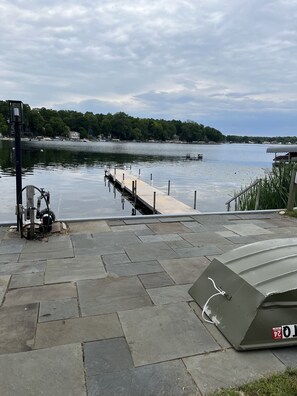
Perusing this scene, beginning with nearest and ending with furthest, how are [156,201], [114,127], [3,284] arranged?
1. [3,284]
2. [156,201]
3. [114,127]

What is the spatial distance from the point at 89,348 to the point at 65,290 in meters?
1.05

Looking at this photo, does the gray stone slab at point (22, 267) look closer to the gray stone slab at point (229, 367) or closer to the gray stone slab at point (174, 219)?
the gray stone slab at point (229, 367)

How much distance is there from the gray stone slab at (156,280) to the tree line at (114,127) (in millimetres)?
115256

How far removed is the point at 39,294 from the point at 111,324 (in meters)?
0.94

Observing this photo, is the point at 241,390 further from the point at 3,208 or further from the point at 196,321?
the point at 3,208

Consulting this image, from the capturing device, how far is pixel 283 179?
1028 centimetres

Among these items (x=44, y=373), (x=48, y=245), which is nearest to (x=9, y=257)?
(x=48, y=245)

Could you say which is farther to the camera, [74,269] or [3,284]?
[74,269]

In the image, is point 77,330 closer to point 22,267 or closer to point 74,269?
point 74,269

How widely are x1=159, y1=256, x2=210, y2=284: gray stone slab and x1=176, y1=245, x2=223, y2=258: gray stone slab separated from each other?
0.13 m

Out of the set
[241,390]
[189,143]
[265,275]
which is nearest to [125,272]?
[265,275]

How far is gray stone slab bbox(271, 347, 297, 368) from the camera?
7.75 ft

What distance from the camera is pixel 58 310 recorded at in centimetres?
303

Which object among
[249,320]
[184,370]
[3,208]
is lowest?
[3,208]
